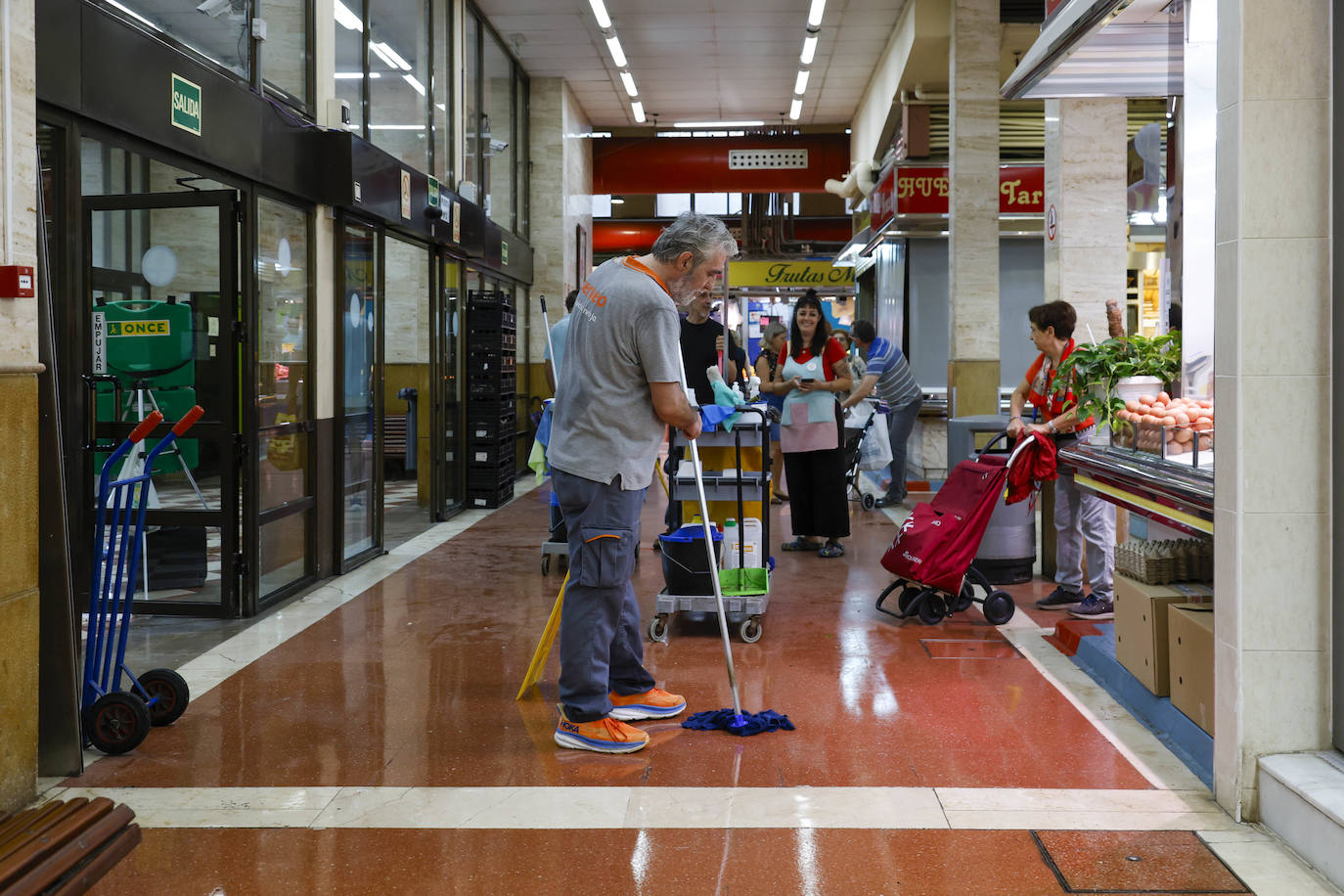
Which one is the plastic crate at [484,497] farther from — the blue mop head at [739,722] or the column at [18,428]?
the column at [18,428]

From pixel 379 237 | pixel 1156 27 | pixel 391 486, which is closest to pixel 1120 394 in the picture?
pixel 1156 27

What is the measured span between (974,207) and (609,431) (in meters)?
7.55

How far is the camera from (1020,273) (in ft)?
48.2

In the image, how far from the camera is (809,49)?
42.4 feet

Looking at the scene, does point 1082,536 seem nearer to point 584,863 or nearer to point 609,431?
point 609,431

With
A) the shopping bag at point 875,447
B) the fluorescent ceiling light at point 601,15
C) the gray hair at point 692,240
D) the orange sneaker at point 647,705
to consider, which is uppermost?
the fluorescent ceiling light at point 601,15

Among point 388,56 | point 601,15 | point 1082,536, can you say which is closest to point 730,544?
point 1082,536

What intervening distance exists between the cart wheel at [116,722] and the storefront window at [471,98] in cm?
759

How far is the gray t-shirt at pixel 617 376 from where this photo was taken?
142 inches

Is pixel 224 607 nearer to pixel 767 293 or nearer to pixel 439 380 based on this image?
pixel 439 380

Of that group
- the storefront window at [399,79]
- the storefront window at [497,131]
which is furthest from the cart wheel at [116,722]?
the storefront window at [497,131]

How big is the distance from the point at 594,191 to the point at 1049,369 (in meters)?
12.4

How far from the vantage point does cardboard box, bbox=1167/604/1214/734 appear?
11.5 feet

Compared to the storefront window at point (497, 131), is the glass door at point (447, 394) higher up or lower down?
lower down
